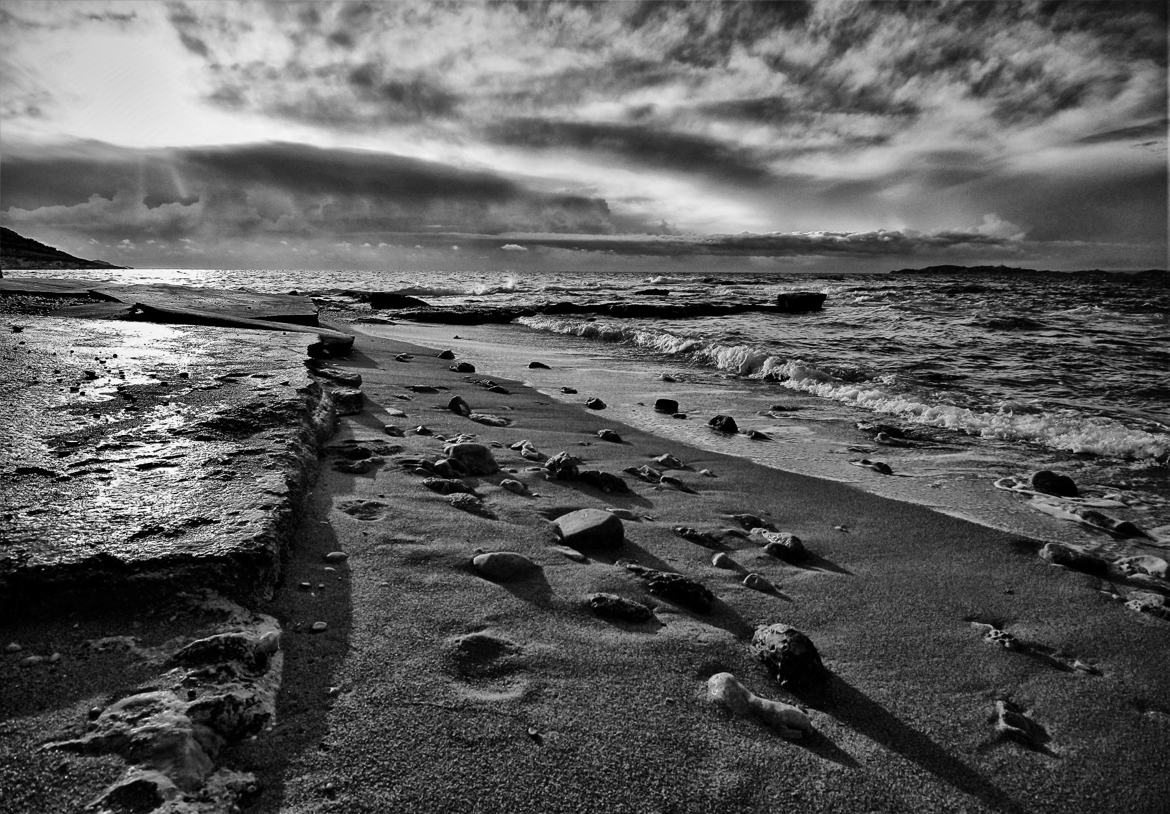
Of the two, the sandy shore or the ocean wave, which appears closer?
the sandy shore

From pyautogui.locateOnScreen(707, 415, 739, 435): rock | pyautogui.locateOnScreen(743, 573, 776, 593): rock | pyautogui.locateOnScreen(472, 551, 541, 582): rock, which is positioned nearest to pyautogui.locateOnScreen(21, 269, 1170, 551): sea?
pyautogui.locateOnScreen(707, 415, 739, 435): rock

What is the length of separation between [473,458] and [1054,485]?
4.23 m

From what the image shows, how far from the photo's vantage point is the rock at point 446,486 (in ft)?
10.8

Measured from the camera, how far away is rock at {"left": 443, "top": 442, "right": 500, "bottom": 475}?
147 inches

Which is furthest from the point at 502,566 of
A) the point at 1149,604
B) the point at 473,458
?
the point at 1149,604

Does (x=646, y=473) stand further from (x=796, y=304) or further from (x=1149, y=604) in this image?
(x=796, y=304)

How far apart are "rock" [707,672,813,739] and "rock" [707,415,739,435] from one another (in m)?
4.21

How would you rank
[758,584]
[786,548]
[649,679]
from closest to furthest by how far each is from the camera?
[649,679] → [758,584] → [786,548]

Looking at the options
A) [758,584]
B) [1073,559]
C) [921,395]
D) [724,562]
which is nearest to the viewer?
[758,584]

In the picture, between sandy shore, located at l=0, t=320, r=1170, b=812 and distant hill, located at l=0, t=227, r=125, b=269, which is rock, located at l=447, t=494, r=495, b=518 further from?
distant hill, located at l=0, t=227, r=125, b=269

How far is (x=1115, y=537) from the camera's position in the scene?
363cm

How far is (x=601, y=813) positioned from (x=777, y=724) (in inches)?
25.1

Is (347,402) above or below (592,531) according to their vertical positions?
above

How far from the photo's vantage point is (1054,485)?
4.36 metres
